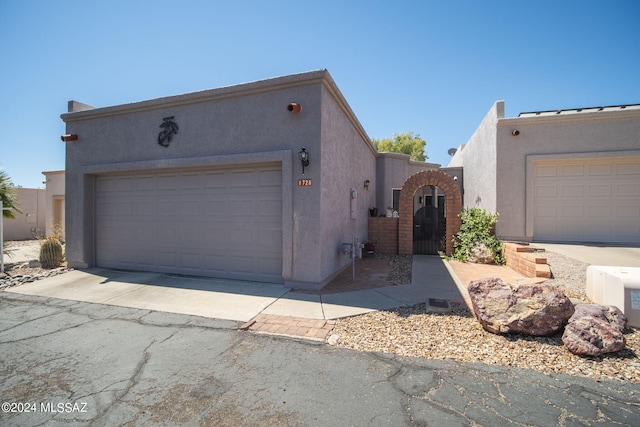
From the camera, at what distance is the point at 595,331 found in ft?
11.0

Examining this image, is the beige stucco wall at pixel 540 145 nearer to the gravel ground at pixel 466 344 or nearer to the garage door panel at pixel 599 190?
the garage door panel at pixel 599 190

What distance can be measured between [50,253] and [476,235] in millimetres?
12896

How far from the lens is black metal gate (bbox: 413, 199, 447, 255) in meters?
10.2

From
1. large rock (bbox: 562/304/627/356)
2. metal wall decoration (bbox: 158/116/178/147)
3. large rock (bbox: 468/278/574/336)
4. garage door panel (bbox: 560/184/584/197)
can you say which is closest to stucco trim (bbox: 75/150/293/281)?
metal wall decoration (bbox: 158/116/178/147)

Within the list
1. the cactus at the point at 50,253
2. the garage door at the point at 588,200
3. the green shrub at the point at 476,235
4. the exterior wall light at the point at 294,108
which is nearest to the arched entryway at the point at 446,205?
the green shrub at the point at 476,235

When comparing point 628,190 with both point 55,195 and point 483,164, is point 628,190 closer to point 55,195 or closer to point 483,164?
point 483,164

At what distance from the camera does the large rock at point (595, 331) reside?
3248mm

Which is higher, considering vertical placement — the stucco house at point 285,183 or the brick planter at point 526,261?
the stucco house at point 285,183

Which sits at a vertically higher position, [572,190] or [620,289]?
[572,190]

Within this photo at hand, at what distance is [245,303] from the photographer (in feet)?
17.1

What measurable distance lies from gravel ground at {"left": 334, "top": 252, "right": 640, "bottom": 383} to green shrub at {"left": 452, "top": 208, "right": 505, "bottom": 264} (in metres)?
4.88

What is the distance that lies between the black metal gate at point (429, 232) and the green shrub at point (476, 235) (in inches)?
24.1

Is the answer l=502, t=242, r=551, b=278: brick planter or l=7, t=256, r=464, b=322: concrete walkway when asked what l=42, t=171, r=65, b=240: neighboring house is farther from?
l=502, t=242, r=551, b=278: brick planter

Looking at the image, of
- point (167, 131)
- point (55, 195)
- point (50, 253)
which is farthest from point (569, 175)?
point (55, 195)
